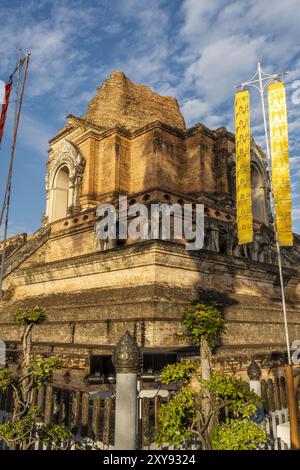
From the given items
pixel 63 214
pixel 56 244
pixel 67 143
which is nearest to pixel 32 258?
pixel 56 244

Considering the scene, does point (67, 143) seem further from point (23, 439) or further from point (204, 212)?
point (23, 439)

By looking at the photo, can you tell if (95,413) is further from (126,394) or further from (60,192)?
(60,192)

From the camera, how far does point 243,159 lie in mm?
10641

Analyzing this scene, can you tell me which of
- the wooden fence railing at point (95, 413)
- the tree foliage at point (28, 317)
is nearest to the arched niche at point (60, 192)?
the tree foliage at point (28, 317)

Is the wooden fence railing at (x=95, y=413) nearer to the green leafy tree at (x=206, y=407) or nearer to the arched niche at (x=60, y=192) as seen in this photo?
the green leafy tree at (x=206, y=407)

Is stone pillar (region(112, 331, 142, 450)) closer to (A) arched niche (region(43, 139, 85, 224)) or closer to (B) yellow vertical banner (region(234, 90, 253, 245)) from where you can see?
(B) yellow vertical banner (region(234, 90, 253, 245))

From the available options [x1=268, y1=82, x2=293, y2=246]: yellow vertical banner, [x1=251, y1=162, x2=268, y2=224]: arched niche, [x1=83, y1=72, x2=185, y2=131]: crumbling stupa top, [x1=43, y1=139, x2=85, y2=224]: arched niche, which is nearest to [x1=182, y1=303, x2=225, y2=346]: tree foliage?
[x1=268, y1=82, x2=293, y2=246]: yellow vertical banner

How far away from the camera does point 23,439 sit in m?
4.73

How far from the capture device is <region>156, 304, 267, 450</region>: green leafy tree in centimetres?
407

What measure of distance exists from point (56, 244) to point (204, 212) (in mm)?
7606

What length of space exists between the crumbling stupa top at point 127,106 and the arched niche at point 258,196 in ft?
18.5

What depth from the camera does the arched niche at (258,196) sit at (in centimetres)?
2298

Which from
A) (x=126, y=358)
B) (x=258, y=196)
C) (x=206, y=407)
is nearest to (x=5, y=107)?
(x=126, y=358)

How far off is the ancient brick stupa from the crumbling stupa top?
0.08 meters
